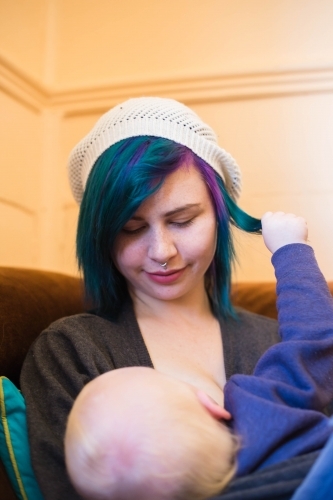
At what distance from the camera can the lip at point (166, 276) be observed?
1.13 metres

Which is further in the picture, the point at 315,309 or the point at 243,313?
the point at 243,313

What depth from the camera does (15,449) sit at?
888 millimetres

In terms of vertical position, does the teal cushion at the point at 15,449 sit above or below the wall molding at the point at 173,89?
below

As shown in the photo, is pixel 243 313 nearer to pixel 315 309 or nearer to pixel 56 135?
pixel 315 309

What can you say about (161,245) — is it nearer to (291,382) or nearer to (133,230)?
(133,230)

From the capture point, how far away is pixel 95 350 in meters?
1.02

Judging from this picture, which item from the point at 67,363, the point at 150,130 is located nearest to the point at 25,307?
the point at 67,363

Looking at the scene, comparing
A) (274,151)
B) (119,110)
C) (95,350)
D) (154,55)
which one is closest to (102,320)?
(95,350)

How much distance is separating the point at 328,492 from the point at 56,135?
173 centimetres

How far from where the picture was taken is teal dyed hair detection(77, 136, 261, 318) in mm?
1060

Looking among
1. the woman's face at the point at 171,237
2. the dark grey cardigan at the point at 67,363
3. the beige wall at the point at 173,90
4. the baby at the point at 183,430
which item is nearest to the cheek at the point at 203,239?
the woman's face at the point at 171,237

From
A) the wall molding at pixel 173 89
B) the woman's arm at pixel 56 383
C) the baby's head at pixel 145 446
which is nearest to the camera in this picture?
the baby's head at pixel 145 446

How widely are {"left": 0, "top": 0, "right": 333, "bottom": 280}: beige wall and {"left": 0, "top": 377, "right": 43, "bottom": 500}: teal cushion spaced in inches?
35.5

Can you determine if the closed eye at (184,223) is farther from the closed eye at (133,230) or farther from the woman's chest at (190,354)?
the woman's chest at (190,354)
